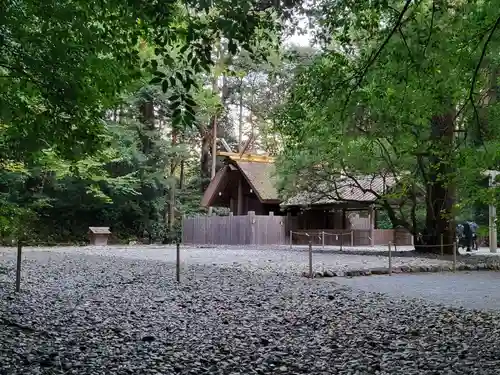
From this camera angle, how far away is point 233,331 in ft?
18.7

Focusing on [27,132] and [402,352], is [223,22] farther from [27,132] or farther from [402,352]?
[402,352]

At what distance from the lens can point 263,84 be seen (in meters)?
31.8

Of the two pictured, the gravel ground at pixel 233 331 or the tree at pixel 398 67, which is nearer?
the gravel ground at pixel 233 331

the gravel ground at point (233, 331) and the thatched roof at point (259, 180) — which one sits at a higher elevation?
the thatched roof at point (259, 180)

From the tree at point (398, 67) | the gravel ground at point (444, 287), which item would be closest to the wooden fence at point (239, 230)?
the gravel ground at point (444, 287)

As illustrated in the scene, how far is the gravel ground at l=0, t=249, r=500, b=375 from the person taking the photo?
4301mm

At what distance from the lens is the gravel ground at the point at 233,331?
4.30 metres

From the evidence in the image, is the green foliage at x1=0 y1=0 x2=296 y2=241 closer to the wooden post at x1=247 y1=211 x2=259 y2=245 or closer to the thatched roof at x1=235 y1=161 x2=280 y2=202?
the wooden post at x1=247 y1=211 x2=259 y2=245

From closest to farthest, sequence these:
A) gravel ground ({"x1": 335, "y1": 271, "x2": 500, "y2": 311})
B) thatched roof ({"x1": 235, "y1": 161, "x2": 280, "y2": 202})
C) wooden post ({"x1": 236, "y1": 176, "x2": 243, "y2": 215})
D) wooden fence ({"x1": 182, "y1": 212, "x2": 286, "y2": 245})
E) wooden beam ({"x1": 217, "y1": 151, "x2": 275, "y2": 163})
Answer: gravel ground ({"x1": 335, "y1": 271, "x2": 500, "y2": 311}), wooden fence ({"x1": 182, "y1": 212, "x2": 286, "y2": 245}), thatched roof ({"x1": 235, "y1": 161, "x2": 280, "y2": 202}), wooden beam ({"x1": 217, "y1": 151, "x2": 275, "y2": 163}), wooden post ({"x1": 236, "y1": 176, "x2": 243, "y2": 215})

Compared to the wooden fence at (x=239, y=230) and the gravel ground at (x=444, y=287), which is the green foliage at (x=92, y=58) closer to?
the gravel ground at (x=444, y=287)

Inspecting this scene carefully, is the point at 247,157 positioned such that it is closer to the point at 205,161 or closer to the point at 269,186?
the point at 269,186

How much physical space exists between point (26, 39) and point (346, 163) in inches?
588

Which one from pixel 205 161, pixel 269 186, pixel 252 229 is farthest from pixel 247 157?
pixel 205 161

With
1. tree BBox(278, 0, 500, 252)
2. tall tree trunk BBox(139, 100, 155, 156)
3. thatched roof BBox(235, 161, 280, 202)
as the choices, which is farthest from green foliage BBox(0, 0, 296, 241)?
tall tree trunk BBox(139, 100, 155, 156)
